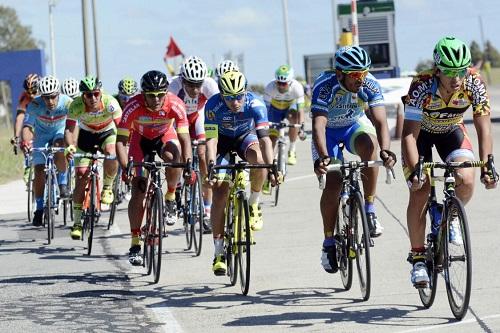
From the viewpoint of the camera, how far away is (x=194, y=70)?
542 inches

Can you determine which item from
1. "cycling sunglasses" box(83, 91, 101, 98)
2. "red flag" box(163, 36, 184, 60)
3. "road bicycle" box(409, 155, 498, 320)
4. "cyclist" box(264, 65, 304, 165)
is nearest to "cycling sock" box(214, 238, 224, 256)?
"road bicycle" box(409, 155, 498, 320)

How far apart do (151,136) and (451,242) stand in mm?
4842

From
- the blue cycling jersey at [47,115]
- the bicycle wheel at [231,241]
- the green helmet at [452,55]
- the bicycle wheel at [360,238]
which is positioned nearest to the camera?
the green helmet at [452,55]

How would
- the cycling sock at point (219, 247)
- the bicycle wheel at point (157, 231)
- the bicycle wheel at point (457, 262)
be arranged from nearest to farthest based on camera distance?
the bicycle wheel at point (457, 262) < the cycling sock at point (219, 247) < the bicycle wheel at point (157, 231)

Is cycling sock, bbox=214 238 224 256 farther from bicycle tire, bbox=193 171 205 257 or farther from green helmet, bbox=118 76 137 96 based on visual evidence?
green helmet, bbox=118 76 137 96

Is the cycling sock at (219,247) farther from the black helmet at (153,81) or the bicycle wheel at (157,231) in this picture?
the black helmet at (153,81)

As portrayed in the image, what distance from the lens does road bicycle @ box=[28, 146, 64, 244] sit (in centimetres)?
1473

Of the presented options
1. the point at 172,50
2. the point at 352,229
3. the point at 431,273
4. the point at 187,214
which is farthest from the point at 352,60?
the point at 172,50

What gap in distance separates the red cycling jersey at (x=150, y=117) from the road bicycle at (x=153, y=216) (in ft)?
2.06

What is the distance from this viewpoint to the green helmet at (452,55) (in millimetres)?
8578

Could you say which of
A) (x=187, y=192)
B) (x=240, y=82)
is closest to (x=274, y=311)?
(x=240, y=82)

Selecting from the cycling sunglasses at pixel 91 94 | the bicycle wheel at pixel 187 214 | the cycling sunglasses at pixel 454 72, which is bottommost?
the bicycle wheel at pixel 187 214

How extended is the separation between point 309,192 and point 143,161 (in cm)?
685

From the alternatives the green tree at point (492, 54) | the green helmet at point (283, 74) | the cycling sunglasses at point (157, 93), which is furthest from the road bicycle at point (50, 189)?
the green tree at point (492, 54)
